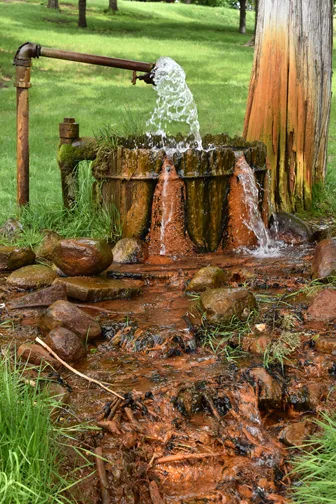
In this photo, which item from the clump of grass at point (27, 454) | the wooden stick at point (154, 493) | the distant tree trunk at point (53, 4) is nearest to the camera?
the clump of grass at point (27, 454)

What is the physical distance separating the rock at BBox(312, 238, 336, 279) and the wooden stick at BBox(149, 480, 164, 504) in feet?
8.36

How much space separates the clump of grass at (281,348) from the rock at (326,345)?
11cm

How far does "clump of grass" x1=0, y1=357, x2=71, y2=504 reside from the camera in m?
2.66

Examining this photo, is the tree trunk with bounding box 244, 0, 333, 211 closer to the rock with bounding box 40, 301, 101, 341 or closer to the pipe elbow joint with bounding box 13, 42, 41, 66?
the pipe elbow joint with bounding box 13, 42, 41, 66

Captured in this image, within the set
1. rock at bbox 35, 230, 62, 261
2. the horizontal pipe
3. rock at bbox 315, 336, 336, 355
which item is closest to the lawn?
the horizontal pipe

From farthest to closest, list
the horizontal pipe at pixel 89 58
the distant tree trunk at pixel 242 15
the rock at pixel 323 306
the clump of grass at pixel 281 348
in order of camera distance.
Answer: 1. the distant tree trunk at pixel 242 15
2. the horizontal pipe at pixel 89 58
3. the rock at pixel 323 306
4. the clump of grass at pixel 281 348

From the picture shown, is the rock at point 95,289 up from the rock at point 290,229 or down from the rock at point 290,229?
down

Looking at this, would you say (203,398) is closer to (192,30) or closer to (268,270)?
(268,270)

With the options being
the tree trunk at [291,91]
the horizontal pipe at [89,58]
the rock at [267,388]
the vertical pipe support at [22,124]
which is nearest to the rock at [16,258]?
the vertical pipe support at [22,124]

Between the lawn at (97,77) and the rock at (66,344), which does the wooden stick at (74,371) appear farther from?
the lawn at (97,77)

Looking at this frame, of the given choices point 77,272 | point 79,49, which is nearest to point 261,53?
point 77,272

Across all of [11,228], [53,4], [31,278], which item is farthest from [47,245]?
[53,4]

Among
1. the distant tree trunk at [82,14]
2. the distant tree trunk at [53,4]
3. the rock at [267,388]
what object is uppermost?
the distant tree trunk at [53,4]

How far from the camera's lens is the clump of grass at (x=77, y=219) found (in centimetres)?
649
